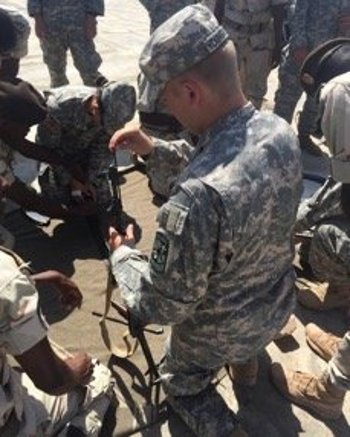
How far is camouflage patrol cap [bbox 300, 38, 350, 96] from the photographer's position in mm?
4098

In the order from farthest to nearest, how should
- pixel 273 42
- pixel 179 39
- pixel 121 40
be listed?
pixel 121 40 < pixel 273 42 < pixel 179 39

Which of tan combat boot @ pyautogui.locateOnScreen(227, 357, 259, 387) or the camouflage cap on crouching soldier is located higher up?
the camouflage cap on crouching soldier

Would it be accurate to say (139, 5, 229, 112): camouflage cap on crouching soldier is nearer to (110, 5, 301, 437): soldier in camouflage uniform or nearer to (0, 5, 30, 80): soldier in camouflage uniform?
(110, 5, 301, 437): soldier in camouflage uniform

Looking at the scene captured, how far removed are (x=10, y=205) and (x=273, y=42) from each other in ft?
10.9

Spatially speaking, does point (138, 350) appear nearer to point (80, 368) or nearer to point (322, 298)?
point (80, 368)

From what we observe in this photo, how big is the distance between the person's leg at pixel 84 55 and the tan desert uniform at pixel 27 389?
169 inches

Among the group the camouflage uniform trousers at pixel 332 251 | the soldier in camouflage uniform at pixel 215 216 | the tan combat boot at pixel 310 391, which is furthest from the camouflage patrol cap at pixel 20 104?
the tan combat boot at pixel 310 391

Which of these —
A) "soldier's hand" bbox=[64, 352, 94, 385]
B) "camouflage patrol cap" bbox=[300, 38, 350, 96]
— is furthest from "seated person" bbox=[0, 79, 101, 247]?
"camouflage patrol cap" bbox=[300, 38, 350, 96]

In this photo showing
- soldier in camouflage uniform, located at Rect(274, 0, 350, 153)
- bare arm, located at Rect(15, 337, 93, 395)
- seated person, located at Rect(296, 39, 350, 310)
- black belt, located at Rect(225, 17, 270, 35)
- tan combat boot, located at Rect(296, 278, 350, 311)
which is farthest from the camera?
black belt, located at Rect(225, 17, 270, 35)

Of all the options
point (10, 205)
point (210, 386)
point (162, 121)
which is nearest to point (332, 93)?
point (210, 386)

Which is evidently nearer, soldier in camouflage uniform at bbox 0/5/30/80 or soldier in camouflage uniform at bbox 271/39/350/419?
soldier in camouflage uniform at bbox 271/39/350/419

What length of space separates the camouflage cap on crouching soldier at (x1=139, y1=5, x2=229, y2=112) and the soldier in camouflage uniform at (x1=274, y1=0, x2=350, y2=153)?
11.6 ft

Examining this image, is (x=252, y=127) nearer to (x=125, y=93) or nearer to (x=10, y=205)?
→ (x=125, y=93)

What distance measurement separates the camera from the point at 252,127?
2293 millimetres
